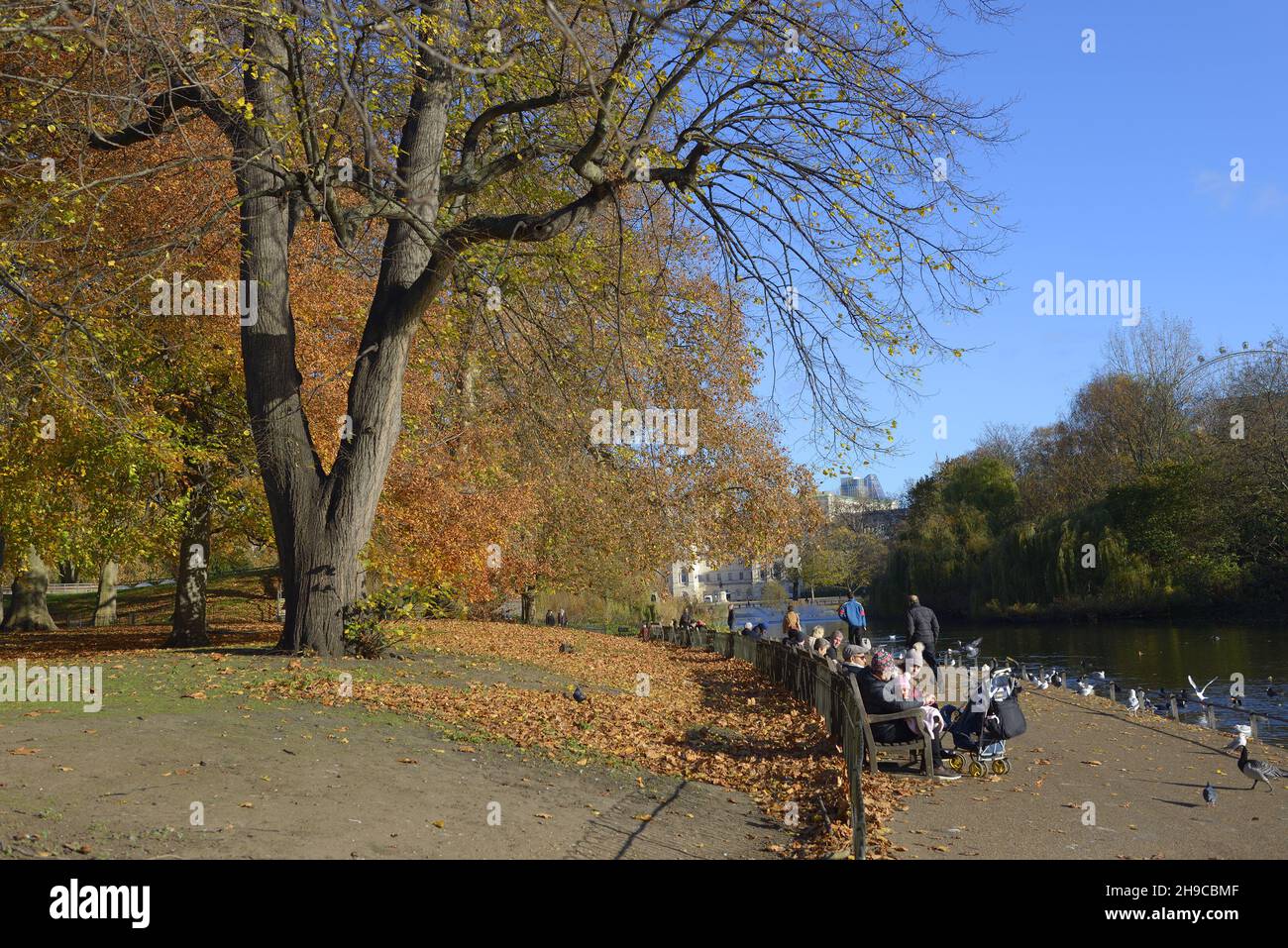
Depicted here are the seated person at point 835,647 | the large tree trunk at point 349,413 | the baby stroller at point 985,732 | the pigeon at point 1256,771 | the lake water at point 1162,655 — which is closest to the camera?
the pigeon at point 1256,771

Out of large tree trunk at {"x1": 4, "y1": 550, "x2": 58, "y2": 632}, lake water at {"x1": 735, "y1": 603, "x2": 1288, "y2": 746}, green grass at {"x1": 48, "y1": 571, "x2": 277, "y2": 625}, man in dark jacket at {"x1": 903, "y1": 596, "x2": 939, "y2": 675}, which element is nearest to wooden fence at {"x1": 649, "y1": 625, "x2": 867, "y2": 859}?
man in dark jacket at {"x1": 903, "y1": 596, "x2": 939, "y2": 675}

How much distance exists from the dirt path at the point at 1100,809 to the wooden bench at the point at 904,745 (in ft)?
1.31

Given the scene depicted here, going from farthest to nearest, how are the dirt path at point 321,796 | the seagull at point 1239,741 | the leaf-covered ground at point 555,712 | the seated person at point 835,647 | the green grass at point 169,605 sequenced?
the green grass at point 169,605, the seated person at point 835,647, the seagull at point 1239,741, the leaf-covered ground at point 555,712, the dirt path at point 321,796

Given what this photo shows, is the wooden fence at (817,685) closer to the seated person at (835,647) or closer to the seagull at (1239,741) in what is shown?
the seated person at (835,647)

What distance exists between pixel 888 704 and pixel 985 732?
1.00 m

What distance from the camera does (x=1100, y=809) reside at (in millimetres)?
9023

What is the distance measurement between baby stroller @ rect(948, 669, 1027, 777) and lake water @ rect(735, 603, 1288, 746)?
10.8 metres

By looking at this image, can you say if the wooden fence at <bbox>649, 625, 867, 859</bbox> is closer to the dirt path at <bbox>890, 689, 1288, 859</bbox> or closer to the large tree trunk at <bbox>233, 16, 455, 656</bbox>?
the dirt path at <bbox>890, 689, 1288, 859</bbox>

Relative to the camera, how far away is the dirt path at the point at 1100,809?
7.75m

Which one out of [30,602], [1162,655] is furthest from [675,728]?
[30,602]

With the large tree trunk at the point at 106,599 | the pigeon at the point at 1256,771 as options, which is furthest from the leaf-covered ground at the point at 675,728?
the large tree trunk at the point at 106,599

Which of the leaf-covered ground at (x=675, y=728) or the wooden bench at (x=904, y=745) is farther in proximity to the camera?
the wooden bench at (x=904, y=745)

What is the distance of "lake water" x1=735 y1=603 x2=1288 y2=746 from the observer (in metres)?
24.0
